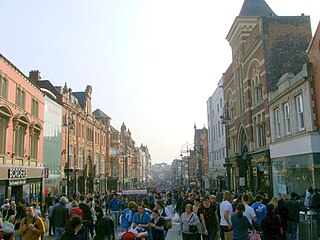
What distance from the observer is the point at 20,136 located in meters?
28.8

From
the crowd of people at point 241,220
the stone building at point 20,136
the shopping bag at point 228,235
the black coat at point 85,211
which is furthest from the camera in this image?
the stone building at point 20,136

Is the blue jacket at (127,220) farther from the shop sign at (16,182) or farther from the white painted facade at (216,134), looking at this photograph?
the white painted facade at (216,134)

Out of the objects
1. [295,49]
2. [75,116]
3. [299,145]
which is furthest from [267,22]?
[75,116]

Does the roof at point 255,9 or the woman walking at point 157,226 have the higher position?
the roof at point 255,9

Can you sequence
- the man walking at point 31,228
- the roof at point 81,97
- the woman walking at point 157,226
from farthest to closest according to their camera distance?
the roof at point 81,97 < the woman walking at point 157,226 < the man walking at point 31,228

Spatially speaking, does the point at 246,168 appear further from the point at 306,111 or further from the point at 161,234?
the point at 161,234

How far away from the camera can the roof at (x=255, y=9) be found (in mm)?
35812

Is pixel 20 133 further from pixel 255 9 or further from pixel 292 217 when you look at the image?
pixel 255 9

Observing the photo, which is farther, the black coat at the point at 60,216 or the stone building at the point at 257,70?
the stone building at the point at 257,70

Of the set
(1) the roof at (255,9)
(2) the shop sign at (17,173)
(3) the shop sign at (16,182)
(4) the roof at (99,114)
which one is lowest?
(3) the shop sign at (16,182)

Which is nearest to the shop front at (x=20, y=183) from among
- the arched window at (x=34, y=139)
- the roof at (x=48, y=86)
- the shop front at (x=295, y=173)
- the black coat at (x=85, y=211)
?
the arched window at (x=34, y=139)

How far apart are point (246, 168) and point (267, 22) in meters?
14.0

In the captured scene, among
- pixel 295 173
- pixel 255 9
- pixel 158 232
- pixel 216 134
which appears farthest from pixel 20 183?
pixel 216 134

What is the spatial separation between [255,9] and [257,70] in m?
9.42
